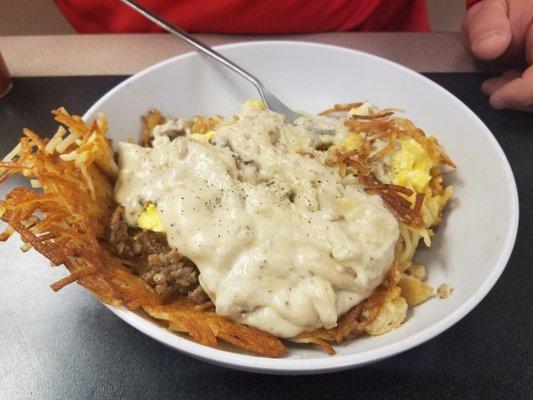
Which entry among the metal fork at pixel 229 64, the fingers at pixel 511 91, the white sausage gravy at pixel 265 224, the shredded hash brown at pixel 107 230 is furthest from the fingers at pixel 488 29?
the white sausage gravy at pixel 265 224

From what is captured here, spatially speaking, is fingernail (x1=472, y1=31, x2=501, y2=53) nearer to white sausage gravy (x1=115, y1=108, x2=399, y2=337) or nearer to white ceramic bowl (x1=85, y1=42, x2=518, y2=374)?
white ceramic bowl (x1=85, y1=42, x2=518, y2=374)

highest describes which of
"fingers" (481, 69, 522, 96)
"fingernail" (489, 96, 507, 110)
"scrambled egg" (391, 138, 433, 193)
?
"scrambled egg" (391, 138, 433, 193)

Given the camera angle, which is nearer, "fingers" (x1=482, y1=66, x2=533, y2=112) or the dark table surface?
the dark table surface

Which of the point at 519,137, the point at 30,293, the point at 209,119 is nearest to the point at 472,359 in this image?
the point at 519,137

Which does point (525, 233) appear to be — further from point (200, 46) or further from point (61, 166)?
point (61, 166)

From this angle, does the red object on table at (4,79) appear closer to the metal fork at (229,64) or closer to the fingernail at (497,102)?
the metal fork at (229,64)

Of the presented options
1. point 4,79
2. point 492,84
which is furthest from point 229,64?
point 492,84

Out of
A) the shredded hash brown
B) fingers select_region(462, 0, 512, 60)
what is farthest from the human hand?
the shredded hash brown
